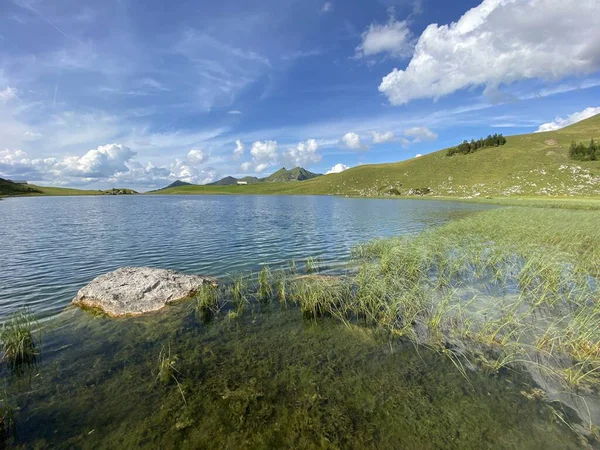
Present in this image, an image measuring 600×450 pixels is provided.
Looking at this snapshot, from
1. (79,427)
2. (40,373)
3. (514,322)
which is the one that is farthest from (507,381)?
(40,373)

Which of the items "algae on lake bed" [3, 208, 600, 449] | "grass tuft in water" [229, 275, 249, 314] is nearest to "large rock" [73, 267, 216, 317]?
"algae on lake bed" [3, 208, 600, 449]

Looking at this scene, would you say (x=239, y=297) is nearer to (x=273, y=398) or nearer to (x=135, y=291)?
(x=135, y=291)

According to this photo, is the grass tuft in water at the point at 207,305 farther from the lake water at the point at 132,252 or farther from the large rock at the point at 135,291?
the lake water at the point at 132,252

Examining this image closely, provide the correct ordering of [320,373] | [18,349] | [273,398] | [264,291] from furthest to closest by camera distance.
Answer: [264,291]
[18,349]
[320,373]
[273,398]

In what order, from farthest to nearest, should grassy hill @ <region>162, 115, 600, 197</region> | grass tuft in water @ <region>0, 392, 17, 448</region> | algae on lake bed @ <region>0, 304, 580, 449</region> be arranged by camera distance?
grassy hill @ <region>162, 115, 600, 197</region> < algae on lake bed @ <region>0, 304, 580, 449</region> < grass tuft in water @ <region>0, 392, 17, 448</region>

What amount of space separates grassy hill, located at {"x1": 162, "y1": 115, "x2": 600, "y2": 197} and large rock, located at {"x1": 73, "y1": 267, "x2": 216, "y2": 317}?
384ft

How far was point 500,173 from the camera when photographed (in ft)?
417

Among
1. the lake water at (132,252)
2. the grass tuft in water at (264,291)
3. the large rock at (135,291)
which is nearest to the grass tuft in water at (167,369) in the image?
the large rock at (135,291)

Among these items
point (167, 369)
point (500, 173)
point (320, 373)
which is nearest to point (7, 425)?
point (167, 369)

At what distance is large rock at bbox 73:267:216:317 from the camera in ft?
41.8

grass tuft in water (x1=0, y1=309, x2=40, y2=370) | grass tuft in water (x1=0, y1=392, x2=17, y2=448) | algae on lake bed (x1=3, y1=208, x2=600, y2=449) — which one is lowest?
algae on lake bed (x1=3, y1=208, x2=600, y2=449)

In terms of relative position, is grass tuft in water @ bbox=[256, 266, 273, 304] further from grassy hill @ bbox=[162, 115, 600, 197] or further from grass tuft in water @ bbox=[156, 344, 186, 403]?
grassy hill @ bbox=[162, 115, 600, 197]

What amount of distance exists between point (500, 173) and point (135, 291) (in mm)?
154374

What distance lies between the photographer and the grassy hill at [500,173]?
340ft
